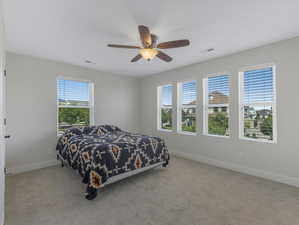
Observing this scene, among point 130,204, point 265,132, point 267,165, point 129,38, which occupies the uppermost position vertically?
point 129,38

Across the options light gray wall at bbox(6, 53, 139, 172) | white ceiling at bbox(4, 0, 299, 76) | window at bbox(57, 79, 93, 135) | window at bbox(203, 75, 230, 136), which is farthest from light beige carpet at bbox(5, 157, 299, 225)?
white ceiling at bbox(4, 0, 299, 76)

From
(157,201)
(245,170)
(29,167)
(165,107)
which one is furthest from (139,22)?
(29,167)

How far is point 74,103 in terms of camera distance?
4.16m

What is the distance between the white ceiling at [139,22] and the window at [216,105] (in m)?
0.76

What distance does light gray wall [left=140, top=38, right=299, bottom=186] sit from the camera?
2605mm

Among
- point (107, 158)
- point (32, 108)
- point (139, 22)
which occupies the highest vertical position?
point (139, 22)

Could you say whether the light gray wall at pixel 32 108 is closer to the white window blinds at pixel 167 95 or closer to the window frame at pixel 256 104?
the white window blinds at pixel 167 95

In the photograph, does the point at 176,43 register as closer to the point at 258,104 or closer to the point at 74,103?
the point at 258,104

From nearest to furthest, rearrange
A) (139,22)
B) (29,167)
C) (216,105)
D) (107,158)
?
(139,22), (107,158), (29,167), (216,105)

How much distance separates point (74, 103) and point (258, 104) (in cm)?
439

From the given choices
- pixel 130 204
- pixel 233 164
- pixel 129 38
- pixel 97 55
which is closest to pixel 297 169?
pixel 233 164

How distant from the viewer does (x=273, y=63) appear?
280 cm

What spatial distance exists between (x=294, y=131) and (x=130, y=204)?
2.94 meters

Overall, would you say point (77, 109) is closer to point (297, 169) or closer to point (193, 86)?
point (193, 86)
